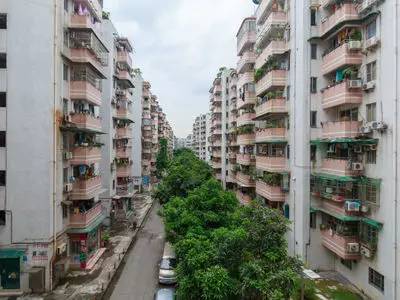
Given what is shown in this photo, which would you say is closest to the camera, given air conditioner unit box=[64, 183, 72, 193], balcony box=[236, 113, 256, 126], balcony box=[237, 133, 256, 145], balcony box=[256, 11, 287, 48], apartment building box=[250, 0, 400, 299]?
apartment building box=[250, 0, 400, 299]

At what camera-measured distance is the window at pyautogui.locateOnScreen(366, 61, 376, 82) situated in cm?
2058

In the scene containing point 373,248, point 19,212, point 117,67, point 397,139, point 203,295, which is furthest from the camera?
point 117,67

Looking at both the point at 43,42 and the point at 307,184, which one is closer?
the point at 43,42

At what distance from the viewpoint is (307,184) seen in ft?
85.7

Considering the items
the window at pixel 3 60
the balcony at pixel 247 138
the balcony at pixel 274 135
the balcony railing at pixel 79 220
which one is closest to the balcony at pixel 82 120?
the window at pixel 3 60

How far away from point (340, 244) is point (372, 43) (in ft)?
35.4

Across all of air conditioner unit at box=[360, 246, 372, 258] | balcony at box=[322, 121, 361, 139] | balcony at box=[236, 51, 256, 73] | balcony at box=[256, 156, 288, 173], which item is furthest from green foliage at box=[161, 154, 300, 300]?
balcony at box=[236, 51, 256, 73]

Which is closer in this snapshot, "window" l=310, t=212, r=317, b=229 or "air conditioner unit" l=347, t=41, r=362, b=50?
"air conditioner unit" l=347, t=41, r=362, b=50

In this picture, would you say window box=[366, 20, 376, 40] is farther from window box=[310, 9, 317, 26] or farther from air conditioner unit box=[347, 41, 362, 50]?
window box=[310, 9, 317, 26]

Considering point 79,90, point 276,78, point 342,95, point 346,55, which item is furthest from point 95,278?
point 346,55

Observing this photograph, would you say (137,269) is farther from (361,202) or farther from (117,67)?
(117,67)

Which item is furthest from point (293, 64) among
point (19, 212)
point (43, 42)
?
point (19, 212)

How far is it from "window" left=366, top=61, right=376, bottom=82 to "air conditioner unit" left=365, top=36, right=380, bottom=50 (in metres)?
0.79

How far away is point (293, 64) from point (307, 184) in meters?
8.11
